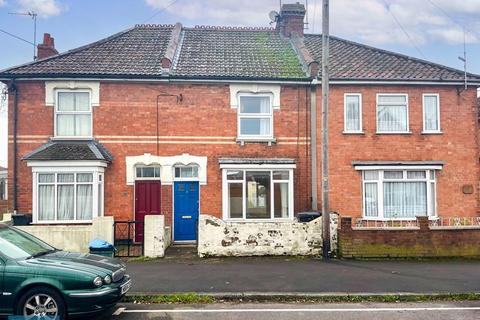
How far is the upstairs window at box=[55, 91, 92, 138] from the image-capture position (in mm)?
15366

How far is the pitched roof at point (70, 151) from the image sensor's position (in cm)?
1430

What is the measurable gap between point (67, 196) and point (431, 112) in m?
13.4

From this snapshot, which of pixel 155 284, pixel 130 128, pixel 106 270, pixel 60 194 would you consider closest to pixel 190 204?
pixel 130 128

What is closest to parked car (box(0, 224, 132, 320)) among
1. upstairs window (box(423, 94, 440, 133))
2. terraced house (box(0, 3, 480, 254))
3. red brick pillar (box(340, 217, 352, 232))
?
red brick pillar (box(340, 217, 352, 232))

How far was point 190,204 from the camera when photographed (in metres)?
15.5

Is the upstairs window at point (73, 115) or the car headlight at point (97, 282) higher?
the upstairs window at point (73, 115)

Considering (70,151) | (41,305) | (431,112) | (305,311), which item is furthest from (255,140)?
(41,305)

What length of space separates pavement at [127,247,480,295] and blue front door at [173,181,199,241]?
295 cm

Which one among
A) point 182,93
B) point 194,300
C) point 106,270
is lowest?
point 194,300

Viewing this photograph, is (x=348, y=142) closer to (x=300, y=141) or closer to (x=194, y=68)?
(x=300, y=141)

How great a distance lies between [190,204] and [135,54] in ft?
20.8

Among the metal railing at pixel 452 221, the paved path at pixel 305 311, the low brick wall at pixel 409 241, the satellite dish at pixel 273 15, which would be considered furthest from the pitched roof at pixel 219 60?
the paved path at pixel 305 311

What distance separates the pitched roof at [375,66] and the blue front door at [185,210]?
648 centimetres

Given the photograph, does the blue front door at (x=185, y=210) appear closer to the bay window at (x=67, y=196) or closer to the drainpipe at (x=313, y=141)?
the bay window at (x=67, y=196)
